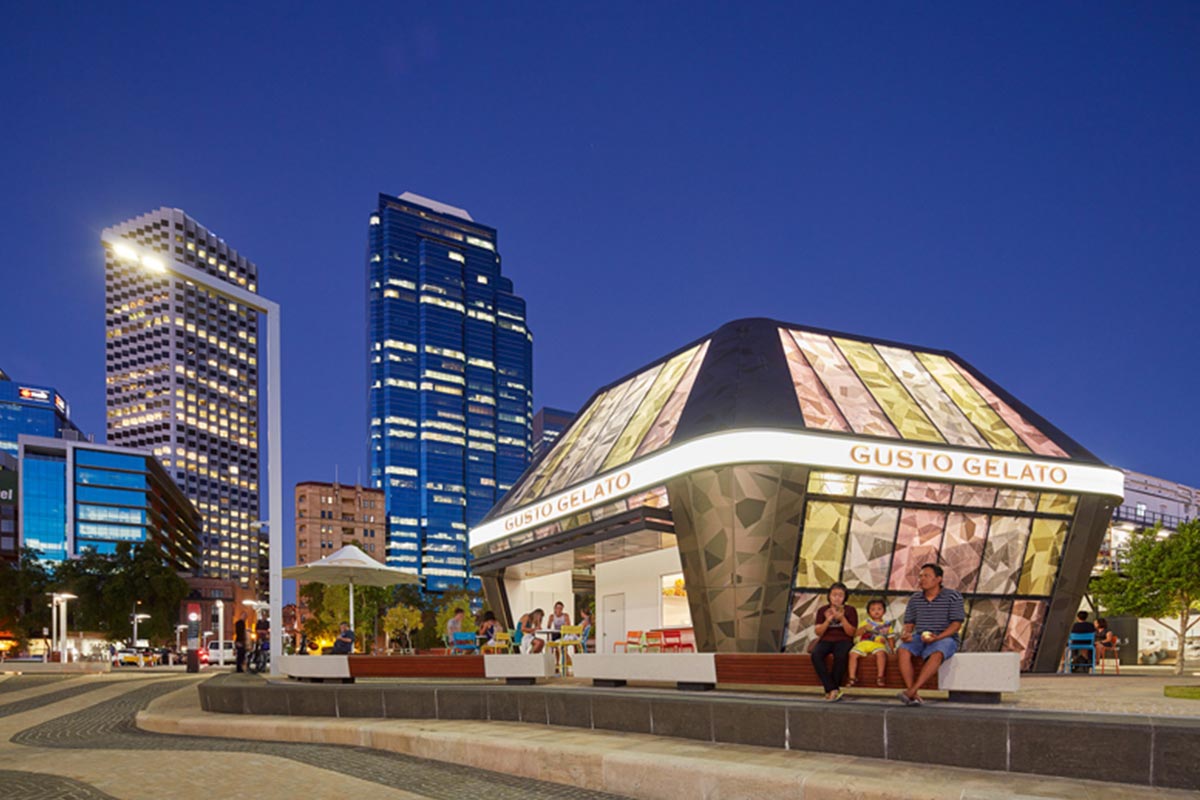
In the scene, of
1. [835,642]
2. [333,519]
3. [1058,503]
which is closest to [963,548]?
[1058,503]

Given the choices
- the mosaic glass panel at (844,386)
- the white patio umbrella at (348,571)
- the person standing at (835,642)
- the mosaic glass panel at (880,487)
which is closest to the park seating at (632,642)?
the white patio umbrella at (348,571)

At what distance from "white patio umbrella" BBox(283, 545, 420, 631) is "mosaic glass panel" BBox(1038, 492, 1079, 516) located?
46.6 ft

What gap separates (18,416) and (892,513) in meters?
188

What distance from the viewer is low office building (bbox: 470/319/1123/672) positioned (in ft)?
58.1

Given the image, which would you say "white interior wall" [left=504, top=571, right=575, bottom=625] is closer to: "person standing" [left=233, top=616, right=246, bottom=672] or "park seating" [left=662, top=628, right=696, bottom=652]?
"person standing" [left=233, top=616, right=246, bottom=672]

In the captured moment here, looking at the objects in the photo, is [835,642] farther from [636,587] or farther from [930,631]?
[636,587]

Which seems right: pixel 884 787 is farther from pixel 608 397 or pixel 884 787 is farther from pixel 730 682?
pixel 608 397

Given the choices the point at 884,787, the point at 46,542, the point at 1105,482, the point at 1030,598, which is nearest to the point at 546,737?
the point at 884,787

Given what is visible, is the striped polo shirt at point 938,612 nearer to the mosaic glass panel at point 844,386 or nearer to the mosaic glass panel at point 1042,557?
the mosaic glass panel at point 844,386

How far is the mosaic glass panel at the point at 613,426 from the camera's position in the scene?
2369 centimetres

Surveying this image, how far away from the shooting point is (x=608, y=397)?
28.7 m

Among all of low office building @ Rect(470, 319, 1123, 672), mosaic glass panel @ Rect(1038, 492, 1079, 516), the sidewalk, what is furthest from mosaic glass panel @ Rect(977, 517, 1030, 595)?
the sidewalk

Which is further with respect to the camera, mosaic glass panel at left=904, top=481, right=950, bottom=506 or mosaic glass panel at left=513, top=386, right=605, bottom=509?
mosaic glass panel at left=513, top=386, right=605, bottom=509

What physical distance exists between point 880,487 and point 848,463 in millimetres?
1139
